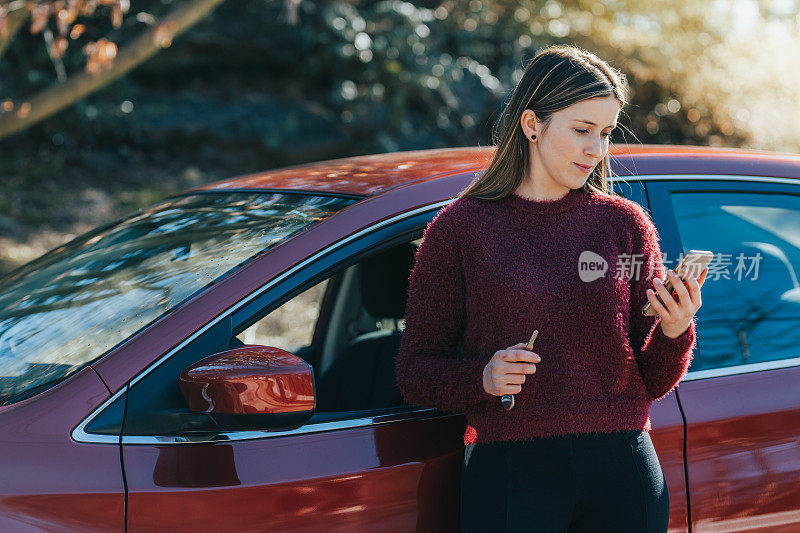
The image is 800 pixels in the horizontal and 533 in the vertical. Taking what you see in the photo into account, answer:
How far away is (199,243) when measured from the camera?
236 centimetres

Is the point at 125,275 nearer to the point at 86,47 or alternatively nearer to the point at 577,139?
the point at 577,139

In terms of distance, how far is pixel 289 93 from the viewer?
977cm

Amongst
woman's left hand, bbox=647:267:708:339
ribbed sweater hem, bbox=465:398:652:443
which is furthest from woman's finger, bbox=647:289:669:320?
ribbed sweater hem, bbox=465:398:652:443

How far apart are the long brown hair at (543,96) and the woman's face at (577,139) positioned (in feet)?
0.06

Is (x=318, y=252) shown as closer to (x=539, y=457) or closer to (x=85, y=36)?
(x=539, y=457)

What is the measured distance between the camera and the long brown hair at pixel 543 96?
1885 mm

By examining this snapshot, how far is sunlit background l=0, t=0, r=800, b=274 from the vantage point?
8344mm

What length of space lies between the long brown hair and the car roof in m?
0.35

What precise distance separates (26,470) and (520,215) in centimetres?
118

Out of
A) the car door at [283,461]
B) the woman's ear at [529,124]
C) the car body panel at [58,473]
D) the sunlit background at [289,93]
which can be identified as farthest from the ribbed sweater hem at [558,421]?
the sunlit background at [289,93]

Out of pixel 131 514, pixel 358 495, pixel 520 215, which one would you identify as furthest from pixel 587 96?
pixel 131 514

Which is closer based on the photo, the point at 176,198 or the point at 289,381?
the point at 289,381

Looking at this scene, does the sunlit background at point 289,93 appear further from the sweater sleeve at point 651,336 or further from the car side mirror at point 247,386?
the sweater sleeve at point 651,336

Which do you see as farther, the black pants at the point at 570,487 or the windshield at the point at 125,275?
the windshield at the point at 125,275
